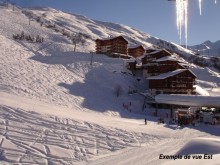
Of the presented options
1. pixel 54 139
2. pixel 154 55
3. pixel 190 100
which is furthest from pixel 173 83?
pixel 54 139

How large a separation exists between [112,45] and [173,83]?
1161 inches

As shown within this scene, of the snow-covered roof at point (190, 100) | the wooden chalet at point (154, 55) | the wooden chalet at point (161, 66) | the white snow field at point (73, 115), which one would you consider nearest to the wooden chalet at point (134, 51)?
the white snow field at point (73, 115)

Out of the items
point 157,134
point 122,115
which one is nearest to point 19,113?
point 157,134

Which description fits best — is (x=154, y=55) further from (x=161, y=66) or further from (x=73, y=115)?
(x=73, y=115)

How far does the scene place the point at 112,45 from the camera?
3460 inches

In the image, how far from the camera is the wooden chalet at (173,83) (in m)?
62.4

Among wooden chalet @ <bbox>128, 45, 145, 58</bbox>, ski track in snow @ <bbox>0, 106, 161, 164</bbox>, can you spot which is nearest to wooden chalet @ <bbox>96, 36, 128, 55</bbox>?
wooden chalet @ <bbox>128, 45, 145, 58</bbox>

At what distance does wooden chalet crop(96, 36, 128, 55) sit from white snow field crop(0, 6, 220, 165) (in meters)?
6.84

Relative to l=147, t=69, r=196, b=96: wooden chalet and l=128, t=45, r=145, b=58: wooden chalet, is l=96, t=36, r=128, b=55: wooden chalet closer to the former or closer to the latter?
l=128, t=45, r=145, b=58: wooden chalet

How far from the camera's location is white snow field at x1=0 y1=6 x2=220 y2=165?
24203mm

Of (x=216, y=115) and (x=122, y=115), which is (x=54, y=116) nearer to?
(x=122, y=115)

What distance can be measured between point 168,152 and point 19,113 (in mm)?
14246

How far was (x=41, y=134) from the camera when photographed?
2692cm

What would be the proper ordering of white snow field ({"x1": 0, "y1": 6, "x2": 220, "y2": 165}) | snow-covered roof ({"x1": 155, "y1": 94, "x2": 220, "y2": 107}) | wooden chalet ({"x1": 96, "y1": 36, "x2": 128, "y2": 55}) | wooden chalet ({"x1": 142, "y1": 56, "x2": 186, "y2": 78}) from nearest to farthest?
white snow field ({"x1": 0, "y1": 6, "x2": 220, "y2": 165}) → snow-covered roof ({"x1": 155, "y1": 94, "x2": 220, "y2": 107}) → wooden chalet ({"x1": 142, "y1": 56, "x2": 186, "y2": 78}) → wooden chalet ({"x1": 96, "y1": 36, "x2": 128, "y2": 55})
